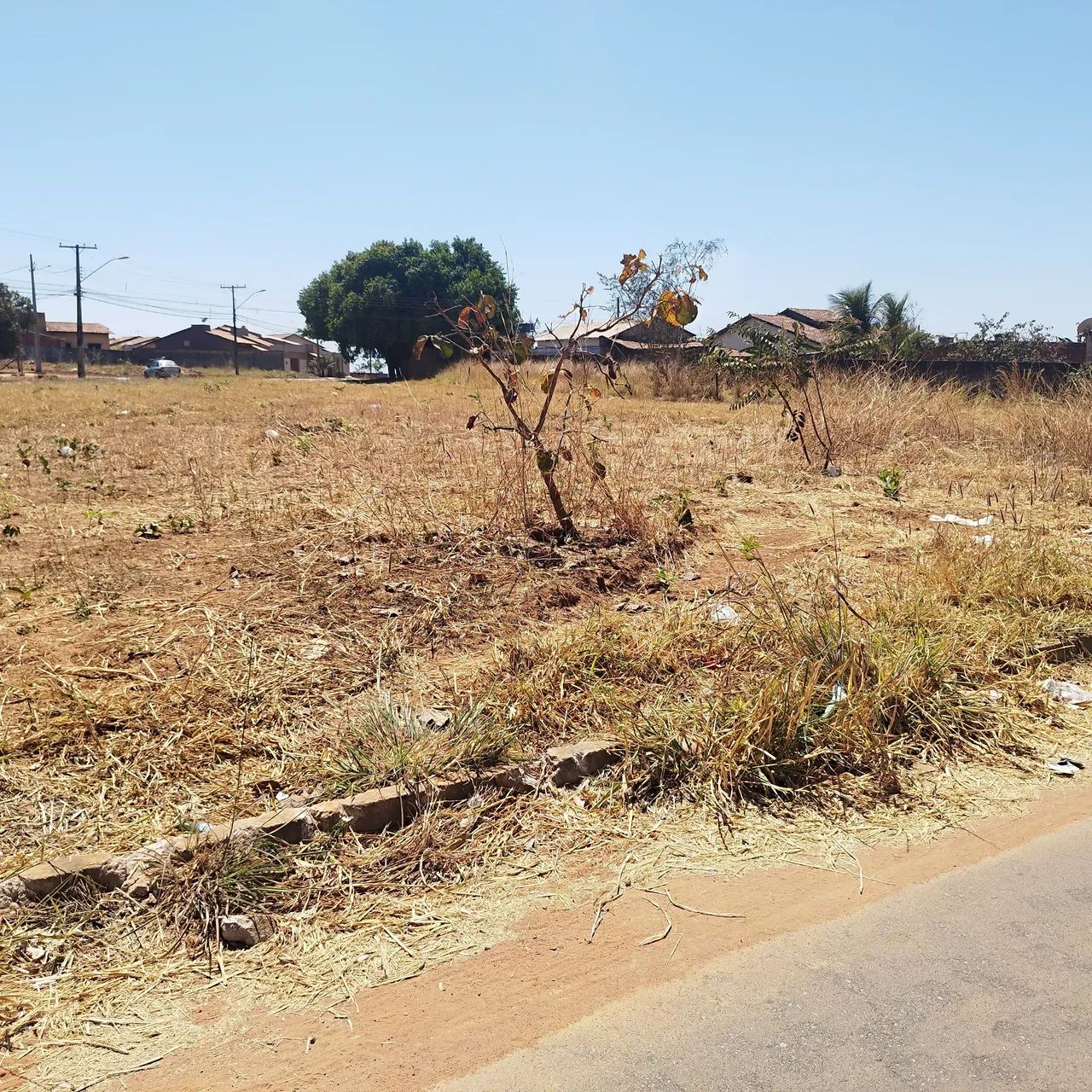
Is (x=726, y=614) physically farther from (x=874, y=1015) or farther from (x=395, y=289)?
(x=395, y=289)

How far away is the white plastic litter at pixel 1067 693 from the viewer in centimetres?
430

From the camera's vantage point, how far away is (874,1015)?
2.31 m

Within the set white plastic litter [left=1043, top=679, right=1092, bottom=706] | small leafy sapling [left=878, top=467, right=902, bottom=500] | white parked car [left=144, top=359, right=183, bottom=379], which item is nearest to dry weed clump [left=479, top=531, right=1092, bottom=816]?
white plastic litter [left=1043, top=679, right=1092, bottom=706]

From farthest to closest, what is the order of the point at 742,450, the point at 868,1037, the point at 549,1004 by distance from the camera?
1. the point at 742,450
2. the point at 549,1004
3. the point at 868,1037

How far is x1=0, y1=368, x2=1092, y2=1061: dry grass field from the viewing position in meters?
2.85

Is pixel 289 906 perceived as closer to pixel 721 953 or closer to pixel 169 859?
pixel 169 859

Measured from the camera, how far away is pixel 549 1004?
238cm

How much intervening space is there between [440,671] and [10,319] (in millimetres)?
52353

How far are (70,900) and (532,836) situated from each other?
4.40 ft

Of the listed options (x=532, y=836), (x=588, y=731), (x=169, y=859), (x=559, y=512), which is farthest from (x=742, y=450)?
(x=169, y=859)

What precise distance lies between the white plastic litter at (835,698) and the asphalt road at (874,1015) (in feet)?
3.27

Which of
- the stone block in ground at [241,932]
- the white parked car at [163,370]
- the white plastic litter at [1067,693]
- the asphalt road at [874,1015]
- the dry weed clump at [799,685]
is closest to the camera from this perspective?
the asphalt road at [874,1015]

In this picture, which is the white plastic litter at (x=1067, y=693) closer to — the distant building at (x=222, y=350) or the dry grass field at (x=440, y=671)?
the dry grass field at (x=440, y=671)

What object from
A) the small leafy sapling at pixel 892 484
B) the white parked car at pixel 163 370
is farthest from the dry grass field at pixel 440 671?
the white parked car at pixel 163 370
